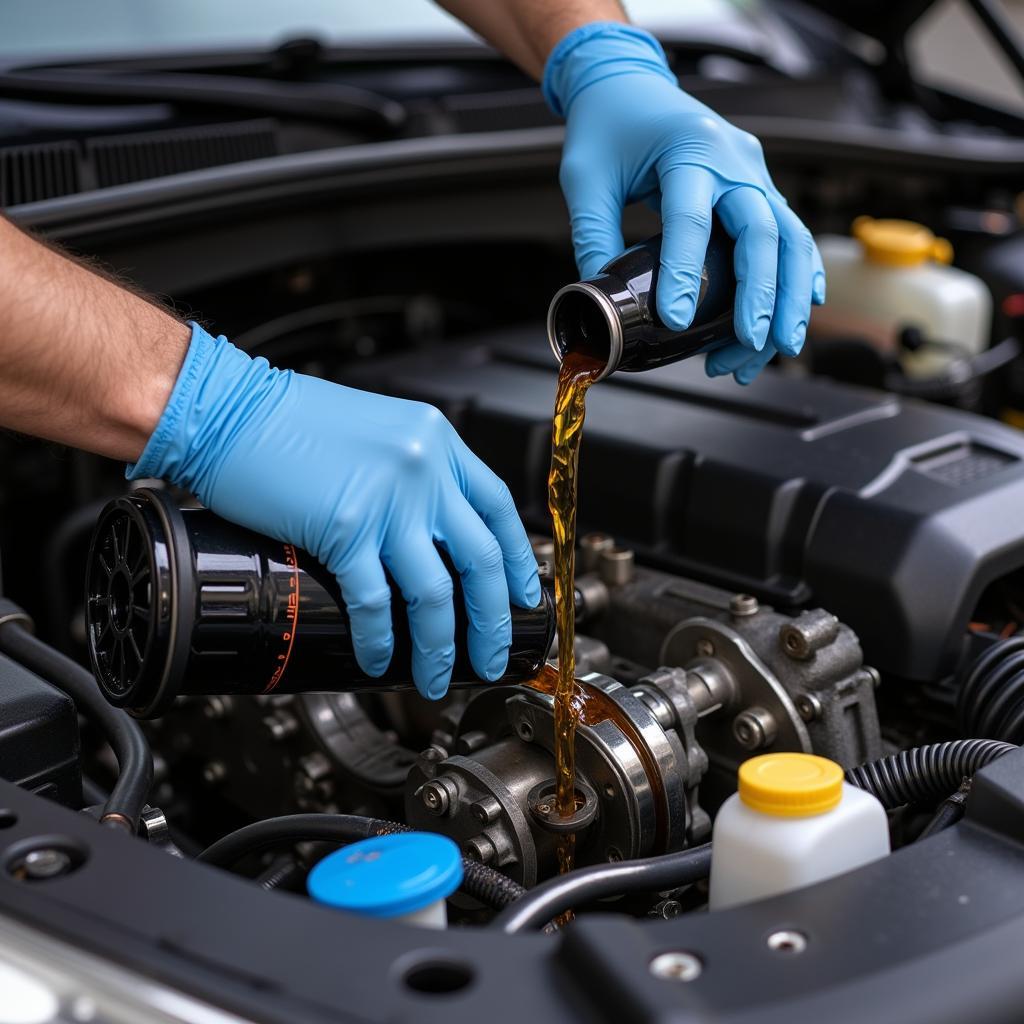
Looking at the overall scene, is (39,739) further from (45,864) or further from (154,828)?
(45,864)

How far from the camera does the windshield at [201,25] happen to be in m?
1.70

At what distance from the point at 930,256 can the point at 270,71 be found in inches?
40.6

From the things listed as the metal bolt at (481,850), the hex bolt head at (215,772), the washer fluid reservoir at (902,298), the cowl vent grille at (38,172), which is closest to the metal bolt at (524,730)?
the metal bolt at (481,850)

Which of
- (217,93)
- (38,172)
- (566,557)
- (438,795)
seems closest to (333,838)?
(438,795)

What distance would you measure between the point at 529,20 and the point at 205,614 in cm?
99

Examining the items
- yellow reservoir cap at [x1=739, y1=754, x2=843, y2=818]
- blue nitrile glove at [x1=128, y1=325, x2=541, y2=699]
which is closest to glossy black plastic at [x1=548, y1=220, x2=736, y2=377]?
blue nitrile glove at [x1=128, y1=325, x2=541, y2=699]

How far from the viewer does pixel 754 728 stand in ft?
3.80

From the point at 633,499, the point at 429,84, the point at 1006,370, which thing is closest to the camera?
the point at 633,499

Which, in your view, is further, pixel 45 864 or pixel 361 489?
pixel 361 489

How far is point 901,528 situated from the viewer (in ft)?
4.04

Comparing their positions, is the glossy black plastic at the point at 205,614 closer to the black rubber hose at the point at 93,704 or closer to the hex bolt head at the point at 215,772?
the black rubber hose at the point at 93,704

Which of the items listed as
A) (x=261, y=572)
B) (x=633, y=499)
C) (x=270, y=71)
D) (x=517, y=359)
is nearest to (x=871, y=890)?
(x=261, y=572)

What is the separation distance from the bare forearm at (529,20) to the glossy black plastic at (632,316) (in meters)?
0.49

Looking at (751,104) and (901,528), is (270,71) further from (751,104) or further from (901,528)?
(901,528)
